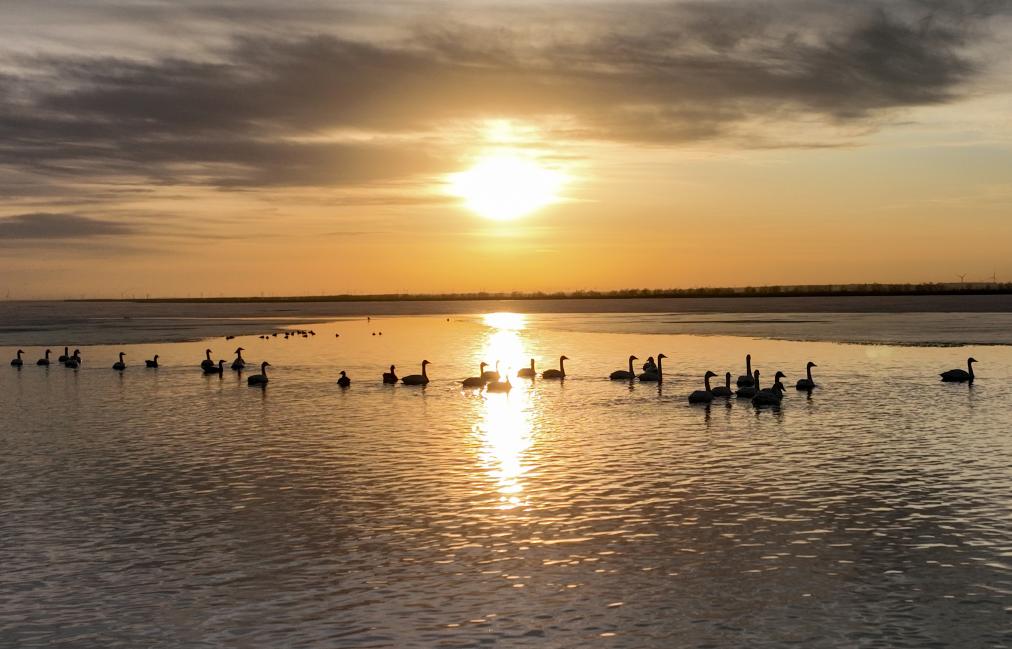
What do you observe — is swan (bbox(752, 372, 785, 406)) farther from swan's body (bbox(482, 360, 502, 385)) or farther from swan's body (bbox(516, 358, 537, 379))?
swan's body (bbox(516, 358, 537, 379))

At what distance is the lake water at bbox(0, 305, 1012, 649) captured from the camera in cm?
1102

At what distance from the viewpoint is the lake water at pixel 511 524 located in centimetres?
1102

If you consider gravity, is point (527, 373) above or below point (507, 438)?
above

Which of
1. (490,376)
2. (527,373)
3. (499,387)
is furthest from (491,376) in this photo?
(527,373)

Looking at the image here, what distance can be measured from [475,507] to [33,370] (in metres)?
38.0

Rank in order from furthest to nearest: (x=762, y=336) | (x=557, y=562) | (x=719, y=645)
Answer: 1. (x=762, y=336)
2. (x=557, y=562)
3. (x=719, y=645)

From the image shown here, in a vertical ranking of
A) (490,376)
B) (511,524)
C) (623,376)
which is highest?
(490,376)

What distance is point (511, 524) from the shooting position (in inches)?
599

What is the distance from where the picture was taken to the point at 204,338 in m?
77.4

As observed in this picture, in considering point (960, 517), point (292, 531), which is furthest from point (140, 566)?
point (960, 517)

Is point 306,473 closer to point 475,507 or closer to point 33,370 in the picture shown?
point 475,507

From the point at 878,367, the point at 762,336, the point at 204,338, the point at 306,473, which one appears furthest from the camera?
the point at 204,338

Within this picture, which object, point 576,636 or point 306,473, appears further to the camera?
point 306,473

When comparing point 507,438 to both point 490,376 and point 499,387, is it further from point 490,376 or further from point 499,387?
point 490,376
